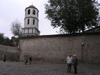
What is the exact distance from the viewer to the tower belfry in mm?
45537

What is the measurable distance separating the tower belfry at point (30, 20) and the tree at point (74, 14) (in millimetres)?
28981

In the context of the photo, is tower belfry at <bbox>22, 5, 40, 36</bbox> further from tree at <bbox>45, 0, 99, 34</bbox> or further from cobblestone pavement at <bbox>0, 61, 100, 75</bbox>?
cobblestone pavement at <bbox>0, 61, 100, 75</bbox>

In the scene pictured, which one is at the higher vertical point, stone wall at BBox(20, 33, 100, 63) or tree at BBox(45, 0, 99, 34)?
tree at BBox(45, 0, 99, 34)

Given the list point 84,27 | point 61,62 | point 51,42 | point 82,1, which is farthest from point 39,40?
point 82,1

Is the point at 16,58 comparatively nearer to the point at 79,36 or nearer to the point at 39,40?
the point at 39,40

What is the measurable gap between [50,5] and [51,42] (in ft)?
19.5

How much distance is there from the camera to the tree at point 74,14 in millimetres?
16062

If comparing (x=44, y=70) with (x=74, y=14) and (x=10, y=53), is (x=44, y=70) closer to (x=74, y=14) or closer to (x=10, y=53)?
(x=74, y=14)

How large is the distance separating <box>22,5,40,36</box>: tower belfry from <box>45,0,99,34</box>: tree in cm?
2898

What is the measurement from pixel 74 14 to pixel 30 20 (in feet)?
105

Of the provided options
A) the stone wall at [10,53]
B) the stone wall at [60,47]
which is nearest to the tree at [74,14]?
the stone wall at [60,47]

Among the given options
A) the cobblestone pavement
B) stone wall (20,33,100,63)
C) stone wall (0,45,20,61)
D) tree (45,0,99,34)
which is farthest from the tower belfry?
the cobblestone pavement

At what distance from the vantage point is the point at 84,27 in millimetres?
17750

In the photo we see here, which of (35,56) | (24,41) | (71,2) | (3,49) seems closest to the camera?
(71,2)
